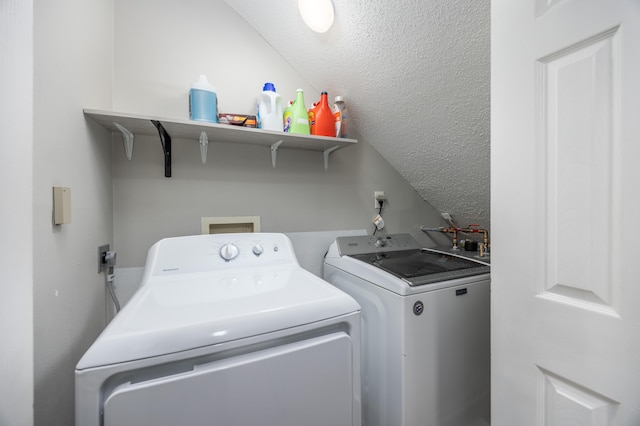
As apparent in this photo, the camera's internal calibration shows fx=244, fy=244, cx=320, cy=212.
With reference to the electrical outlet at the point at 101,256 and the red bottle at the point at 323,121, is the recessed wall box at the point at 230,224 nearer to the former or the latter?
the electrical outlet at the point at 101,256

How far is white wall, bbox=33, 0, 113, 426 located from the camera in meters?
0.72

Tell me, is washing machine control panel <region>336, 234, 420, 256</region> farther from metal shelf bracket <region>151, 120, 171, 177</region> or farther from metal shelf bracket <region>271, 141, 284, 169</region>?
metal shelf bracket <region>151, 120, 171, 177</region>

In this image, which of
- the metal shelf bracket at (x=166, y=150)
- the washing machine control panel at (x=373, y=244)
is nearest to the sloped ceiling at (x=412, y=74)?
the washing machine control panel at (x=373, y=244)

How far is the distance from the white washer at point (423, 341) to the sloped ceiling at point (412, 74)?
0.72 meters

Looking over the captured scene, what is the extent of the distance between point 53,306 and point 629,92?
1.65 metres

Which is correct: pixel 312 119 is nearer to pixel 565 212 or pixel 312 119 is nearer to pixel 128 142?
pixel 128 142

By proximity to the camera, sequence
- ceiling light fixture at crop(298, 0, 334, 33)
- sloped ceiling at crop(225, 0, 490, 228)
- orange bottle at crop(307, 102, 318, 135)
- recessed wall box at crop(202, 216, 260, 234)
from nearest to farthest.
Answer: sloped ceiling at crop(225, 0, 490, 228) → ceiling light fixture at crop(298, 0, 334, 33) → recessed wall box at crop(202, 216, 260, 234) → orange bottle at crop(307, 102, 318, 135)

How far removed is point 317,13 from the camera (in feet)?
4.54

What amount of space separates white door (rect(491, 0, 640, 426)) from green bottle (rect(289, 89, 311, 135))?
3.30 ft

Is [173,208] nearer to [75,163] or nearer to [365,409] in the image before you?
[75,163]

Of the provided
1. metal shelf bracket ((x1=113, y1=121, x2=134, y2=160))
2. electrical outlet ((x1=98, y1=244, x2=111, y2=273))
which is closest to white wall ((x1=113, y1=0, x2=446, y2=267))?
metal shelf bracket ((x1=113, y1=121, x2=134, y2=160))

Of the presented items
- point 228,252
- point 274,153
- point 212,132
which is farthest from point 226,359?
point 274,153

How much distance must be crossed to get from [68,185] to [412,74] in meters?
1.63

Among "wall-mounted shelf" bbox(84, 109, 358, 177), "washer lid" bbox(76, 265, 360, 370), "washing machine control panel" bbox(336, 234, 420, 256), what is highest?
"wall-mounted shelf" bbox(84, 109, 358, 177)
